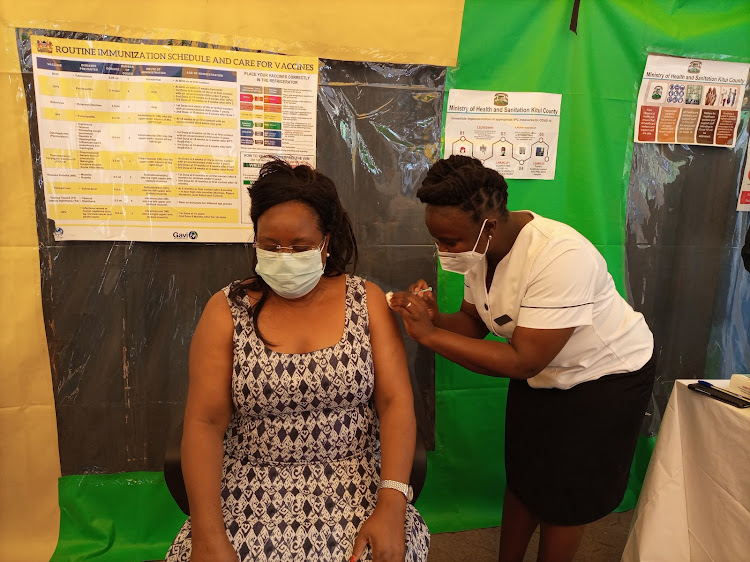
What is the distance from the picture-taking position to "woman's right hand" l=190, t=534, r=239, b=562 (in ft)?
3.78

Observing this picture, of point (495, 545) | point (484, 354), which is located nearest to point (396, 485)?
point (484, 354)

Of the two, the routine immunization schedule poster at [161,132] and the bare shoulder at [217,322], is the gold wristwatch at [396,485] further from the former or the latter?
the routine immunization schedule poster at [161,132]

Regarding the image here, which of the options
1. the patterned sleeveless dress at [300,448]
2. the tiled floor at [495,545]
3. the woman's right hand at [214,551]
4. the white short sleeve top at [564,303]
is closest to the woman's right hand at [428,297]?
the white short sleeve top at [564,303]

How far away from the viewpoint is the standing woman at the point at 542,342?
1300 millimetres

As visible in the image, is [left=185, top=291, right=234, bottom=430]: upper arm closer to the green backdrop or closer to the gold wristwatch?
the gold wristwatch

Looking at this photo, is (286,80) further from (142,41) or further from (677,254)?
(677,254)

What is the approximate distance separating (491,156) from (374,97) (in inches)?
21.1

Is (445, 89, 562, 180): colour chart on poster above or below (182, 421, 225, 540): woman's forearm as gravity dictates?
above

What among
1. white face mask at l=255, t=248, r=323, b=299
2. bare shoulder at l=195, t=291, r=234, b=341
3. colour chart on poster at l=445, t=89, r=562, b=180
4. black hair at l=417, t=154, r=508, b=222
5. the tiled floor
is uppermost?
colour chart on poster at l=445, t=89, r=562, b=180

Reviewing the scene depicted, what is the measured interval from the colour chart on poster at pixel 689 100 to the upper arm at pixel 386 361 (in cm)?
151

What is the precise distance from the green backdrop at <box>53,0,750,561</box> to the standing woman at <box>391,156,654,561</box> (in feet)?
1.97

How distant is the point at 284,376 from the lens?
1.29m

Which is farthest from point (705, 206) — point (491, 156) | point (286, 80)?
point (286, 80)

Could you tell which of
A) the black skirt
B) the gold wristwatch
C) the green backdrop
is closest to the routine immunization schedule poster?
the green backdrop
